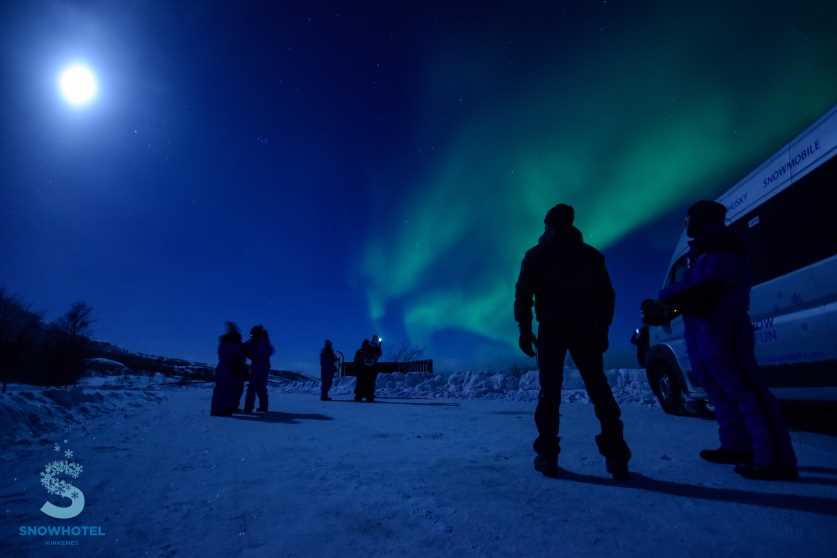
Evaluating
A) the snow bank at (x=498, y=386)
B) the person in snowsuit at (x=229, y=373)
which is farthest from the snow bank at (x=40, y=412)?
the snow bank at (x=498, y=386)

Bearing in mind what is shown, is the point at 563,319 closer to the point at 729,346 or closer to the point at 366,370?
the point at 729,346

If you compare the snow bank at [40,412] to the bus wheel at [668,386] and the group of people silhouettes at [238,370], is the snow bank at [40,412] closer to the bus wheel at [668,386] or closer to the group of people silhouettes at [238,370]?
the group of people silhouettes at [238,370]

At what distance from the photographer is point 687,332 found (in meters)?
2.79

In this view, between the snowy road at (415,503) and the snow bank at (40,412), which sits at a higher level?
the snowy road at (415,503)

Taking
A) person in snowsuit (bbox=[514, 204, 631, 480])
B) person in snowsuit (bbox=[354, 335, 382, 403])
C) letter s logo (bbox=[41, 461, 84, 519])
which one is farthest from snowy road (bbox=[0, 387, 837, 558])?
person in snowsuit (bbox=[354, 335, 382, 403])

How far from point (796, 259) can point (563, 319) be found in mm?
2924

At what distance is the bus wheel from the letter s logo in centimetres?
616

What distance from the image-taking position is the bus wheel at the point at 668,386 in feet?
17.1

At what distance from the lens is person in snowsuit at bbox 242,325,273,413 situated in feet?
23.9

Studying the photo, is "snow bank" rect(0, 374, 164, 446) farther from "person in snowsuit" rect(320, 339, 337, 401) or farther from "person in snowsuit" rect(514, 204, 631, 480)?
"person in snowsuit" rect(320, 339, 337, 401)

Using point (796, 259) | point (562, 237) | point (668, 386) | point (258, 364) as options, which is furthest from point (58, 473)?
point (668, 386)

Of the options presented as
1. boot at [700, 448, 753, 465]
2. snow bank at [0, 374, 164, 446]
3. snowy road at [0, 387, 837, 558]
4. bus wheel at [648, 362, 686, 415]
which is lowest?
snow bank at [0, 374, 164, 446]

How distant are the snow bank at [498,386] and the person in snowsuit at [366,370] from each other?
227 cm

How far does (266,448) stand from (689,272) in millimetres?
3657
